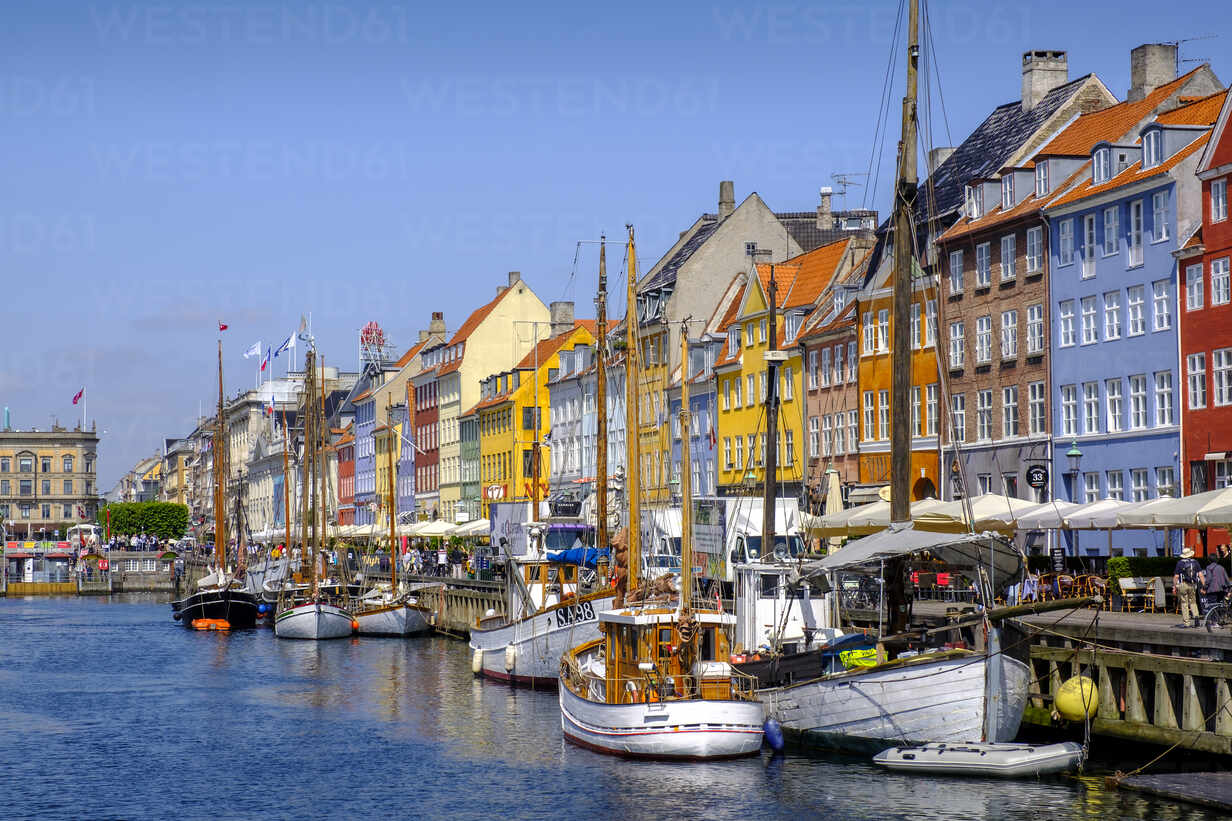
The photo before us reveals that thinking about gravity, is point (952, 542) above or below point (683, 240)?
below

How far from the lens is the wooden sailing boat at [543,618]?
166 ft

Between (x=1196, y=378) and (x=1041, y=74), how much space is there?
68.4ft

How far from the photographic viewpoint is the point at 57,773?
3803cm

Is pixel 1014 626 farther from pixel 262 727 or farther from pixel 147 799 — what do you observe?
pixel 262 727

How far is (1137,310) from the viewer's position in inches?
2223

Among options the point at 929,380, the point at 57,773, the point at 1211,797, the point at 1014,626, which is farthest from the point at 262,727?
the point at 929,380

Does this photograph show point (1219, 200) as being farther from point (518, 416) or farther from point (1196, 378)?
point (518, 416)

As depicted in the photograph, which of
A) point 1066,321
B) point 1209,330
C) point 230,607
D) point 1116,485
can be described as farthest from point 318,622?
point 1209,330

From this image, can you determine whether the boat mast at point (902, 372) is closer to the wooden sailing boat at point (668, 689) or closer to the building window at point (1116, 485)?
the wooden sailing boat at point (668, 689)

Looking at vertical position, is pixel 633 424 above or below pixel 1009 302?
below

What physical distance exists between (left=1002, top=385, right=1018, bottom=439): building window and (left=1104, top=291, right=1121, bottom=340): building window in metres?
5.58

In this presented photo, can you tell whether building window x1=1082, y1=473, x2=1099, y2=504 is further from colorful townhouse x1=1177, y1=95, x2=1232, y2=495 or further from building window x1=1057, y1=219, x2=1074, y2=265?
building window x1=1057, y1=219, x2=1074, y2=265

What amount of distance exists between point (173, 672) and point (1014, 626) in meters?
40.6

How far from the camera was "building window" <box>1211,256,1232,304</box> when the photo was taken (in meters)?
51.7
